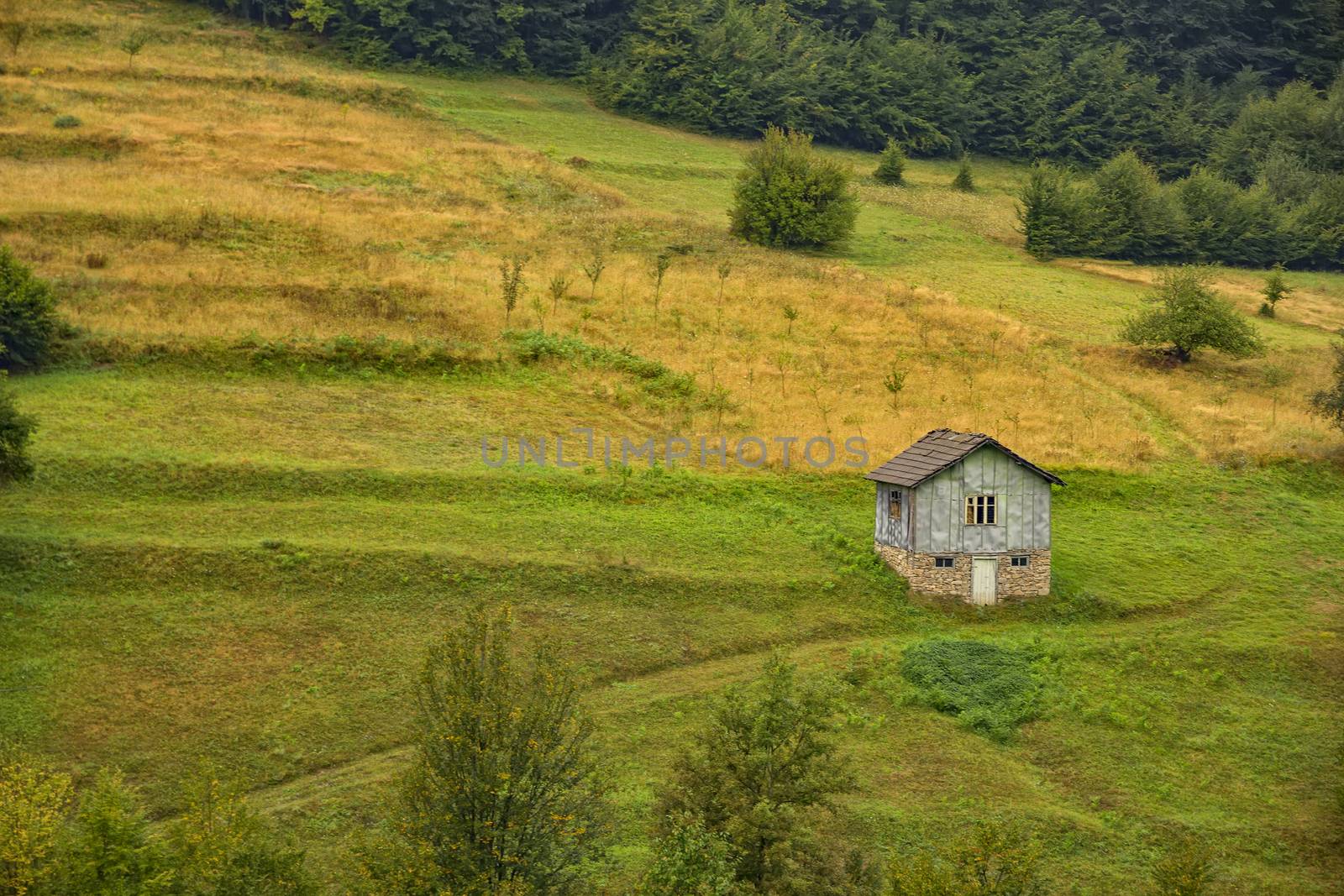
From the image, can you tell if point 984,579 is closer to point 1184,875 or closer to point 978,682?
point 978,682

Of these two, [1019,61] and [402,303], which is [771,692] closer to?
[402,303]

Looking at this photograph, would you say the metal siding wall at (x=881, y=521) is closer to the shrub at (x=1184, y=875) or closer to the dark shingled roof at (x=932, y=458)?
the dark shingled roof at (x=932, y=458)

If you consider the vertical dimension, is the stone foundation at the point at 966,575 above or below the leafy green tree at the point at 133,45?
below

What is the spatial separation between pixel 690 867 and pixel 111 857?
10.0 meters

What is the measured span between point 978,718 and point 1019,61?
97.4 m

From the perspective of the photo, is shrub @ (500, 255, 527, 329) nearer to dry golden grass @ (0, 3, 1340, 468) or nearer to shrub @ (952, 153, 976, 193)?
dry golden grass @ (0, 3, 1340, 468)

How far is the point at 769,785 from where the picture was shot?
26266 mm

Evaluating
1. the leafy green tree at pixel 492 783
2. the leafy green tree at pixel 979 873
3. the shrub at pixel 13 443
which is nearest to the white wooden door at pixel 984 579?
the leafy green tree at pixel 979 873

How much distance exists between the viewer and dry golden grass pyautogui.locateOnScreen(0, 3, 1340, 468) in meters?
53.0

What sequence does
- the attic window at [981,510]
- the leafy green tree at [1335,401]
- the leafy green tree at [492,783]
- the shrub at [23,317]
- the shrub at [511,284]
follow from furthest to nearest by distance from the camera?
the shrub at [511,284] → the leafy green tree at [1335,401] → the shrub at [23,317] → the attic window at [981,510] → the leafy green tree at [492,783]

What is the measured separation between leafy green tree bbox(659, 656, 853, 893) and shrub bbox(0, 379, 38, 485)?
21437mm

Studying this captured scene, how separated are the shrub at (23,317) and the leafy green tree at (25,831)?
1089 inches

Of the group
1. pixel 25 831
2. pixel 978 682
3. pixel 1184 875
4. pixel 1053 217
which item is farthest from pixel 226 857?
pixel 1053 217

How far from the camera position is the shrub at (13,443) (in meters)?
36.8
